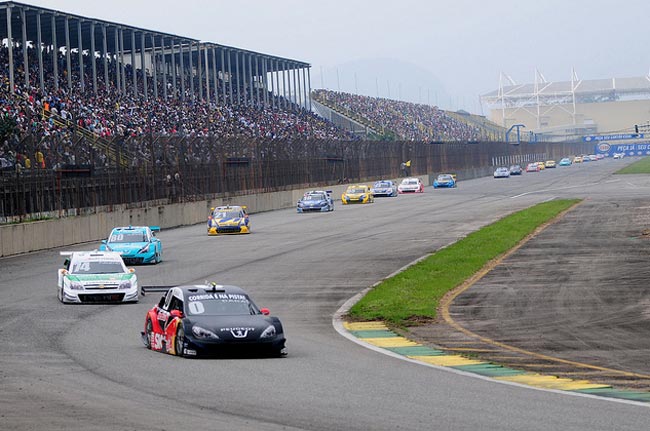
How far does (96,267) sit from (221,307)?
34.1ft

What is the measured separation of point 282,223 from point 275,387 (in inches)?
1746

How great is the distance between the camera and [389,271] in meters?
33.9

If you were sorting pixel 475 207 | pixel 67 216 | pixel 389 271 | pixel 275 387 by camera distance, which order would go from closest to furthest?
1. pixel 275 387
2. pixel 389 271
3. pixel 67 216
4. pixel 475 207

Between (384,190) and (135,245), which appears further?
(384,190)

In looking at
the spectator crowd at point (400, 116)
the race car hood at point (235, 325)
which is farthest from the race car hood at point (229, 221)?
the spectator crowd at point (400, 116)

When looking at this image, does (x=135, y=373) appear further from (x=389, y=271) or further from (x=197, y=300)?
(x=389, y=271)

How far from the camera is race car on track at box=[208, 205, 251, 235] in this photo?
50.9 metres

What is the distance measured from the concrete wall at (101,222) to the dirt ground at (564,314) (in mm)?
18569

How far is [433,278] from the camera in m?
30.4

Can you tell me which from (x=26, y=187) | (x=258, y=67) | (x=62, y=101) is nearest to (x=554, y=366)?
(x=26, y=187)

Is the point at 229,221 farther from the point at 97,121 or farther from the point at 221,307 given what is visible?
the point at 221,307

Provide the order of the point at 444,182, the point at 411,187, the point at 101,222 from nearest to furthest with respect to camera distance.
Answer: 1. the point at 101,222
2. the point at 411,187
3. the point at 444,182

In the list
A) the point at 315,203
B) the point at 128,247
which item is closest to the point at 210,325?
the point at 128,247

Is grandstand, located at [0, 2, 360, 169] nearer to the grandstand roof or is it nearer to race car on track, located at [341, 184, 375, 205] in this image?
the grandstand roof
